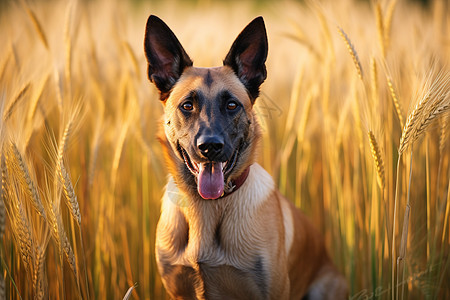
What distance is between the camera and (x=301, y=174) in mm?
3723

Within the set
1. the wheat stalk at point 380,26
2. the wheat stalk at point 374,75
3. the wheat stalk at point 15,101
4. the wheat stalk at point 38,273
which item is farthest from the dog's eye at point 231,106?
the wheat stalk at point 38,273

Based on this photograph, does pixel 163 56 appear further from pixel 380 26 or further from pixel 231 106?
pixel 380 26

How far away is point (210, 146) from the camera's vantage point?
7.61ft

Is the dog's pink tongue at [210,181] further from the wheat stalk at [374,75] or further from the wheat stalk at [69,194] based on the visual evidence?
the wheat stalk at [374,75]

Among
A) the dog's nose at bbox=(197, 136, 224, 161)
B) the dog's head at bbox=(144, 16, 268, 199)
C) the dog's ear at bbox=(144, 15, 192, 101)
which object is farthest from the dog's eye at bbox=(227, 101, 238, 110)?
the dog's ear at bbox=(144, 15, 192, 101)

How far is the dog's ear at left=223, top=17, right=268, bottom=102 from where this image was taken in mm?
2580

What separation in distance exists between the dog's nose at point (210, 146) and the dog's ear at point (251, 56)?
609 millimetres

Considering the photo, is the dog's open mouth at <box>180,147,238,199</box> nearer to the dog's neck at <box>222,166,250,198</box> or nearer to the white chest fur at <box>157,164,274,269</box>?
the dog's neck at <box>222,166,250,198</box>

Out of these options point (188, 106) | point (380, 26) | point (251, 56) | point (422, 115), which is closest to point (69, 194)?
point (188, 106)

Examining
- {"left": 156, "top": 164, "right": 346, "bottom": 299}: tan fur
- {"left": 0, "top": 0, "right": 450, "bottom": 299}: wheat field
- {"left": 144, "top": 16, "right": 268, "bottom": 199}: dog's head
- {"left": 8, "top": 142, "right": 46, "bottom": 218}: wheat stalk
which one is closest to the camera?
{"left": 8, "top": 142, "right": 46, "bottom": 218}: wheat stalk

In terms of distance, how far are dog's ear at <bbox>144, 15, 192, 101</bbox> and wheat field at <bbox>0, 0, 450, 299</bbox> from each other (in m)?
0.48

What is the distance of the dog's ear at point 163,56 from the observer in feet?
8.44

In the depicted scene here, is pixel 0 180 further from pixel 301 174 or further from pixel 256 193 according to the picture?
pixel 301 174

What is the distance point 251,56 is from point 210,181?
2.95 ft
